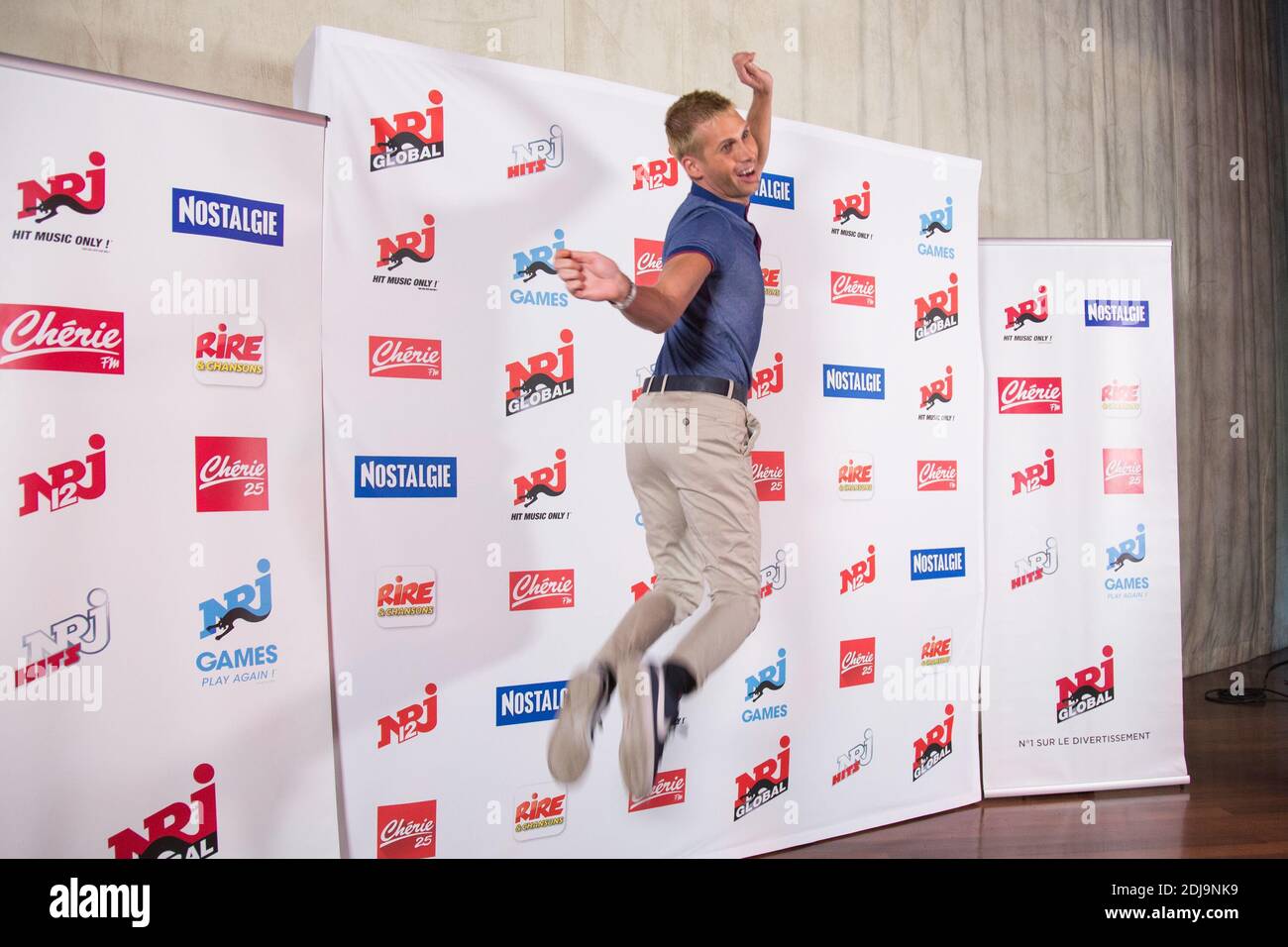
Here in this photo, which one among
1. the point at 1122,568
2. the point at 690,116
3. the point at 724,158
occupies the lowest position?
the point at 1122,568

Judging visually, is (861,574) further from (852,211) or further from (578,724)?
(578,724)

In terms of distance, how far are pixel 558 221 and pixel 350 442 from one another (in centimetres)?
104

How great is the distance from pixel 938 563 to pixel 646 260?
180 centimetres

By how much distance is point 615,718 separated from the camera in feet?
10.5

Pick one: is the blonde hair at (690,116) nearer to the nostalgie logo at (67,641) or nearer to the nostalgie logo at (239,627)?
the nostalgie logo at (239,627)

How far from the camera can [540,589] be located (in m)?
3.03

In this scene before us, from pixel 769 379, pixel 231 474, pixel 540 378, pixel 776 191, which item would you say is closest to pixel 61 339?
pixel 231 474

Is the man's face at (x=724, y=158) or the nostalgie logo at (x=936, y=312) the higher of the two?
the man's face at (x=724, y=158)

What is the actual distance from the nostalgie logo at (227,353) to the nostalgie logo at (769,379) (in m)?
1.75

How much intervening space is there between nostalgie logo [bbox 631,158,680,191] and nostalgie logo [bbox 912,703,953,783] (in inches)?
96.4

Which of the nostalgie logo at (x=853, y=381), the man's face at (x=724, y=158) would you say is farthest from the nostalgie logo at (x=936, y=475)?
the man's face at (x=724, y=158)

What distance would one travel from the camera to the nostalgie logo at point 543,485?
3.01 metres

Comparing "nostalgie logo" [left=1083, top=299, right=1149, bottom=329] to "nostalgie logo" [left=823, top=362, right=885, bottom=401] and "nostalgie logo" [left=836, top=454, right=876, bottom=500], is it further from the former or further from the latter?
"nostalgie logo" [left=836, top=454, right=876, bottom=500]

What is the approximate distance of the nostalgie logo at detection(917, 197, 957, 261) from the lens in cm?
390
